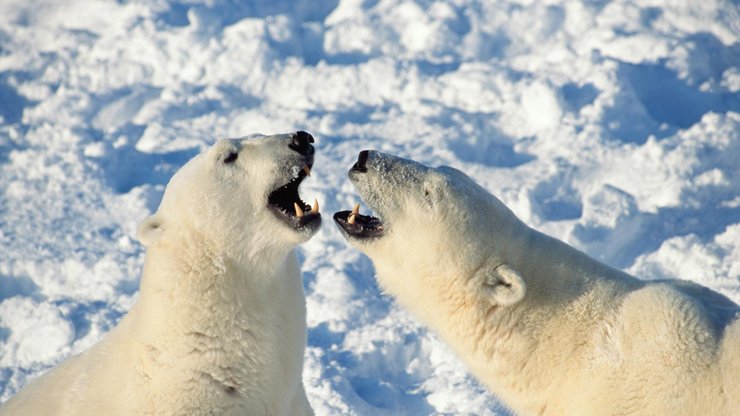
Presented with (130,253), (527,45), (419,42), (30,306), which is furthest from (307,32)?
(30,306)

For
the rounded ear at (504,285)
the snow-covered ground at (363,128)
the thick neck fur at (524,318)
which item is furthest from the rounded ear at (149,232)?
the snow-covered ground at (363,128)

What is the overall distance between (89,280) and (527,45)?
7069 millimetres

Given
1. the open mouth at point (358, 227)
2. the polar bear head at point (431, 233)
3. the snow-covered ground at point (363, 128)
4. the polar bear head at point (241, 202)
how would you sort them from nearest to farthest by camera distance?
the polar bear head at point (431, 233) → the open mouth at point (358, 227) → the polar bear head at point (241, 202) → the snow-covered ground at point (363, 128)

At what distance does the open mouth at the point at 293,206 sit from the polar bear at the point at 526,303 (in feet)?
0.60

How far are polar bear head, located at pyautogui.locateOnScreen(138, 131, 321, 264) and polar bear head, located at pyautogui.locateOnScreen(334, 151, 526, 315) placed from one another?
1.00ft

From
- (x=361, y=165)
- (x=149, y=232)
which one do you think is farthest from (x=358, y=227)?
(x=149, y=232)

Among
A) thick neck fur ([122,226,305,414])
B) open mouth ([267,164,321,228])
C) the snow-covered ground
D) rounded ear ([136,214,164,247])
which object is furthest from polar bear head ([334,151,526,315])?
the snow-covered ground

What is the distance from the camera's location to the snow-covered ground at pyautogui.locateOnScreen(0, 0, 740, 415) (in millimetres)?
8609

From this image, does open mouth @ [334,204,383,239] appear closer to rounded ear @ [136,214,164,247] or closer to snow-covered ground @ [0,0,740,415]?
rounded ear @ [136,214,164,247]

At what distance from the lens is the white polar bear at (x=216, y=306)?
385 centimetres

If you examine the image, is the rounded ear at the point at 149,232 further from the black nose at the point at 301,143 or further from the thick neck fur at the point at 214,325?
the black nose at the point at 301,143

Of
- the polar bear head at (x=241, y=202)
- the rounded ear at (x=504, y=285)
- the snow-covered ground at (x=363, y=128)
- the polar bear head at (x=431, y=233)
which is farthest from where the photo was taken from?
the snow-covered ground at (x=363, y=128)

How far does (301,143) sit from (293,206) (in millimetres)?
286

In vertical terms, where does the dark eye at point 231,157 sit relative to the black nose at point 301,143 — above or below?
below
